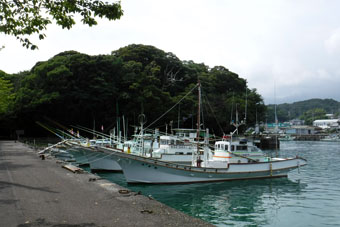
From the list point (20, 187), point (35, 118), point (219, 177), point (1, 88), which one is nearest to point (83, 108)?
point (35, 118)

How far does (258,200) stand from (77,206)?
11.6 meters

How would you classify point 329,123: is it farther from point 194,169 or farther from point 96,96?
point 194,169

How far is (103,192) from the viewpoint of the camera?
12492 millimetres

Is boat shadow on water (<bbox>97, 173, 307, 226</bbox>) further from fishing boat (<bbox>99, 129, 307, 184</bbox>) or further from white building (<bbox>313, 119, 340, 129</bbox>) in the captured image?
white building (<bbox>313, 119, 340, 129</bbox>)

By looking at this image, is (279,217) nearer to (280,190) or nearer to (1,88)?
(280,190)

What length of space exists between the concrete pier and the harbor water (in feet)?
14.2

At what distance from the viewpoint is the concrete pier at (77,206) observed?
28.0 feet

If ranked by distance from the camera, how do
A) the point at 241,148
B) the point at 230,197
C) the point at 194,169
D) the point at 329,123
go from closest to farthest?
the point at 230,197 < the point at 194,169 < the point at 241,148 < the point at 329,123

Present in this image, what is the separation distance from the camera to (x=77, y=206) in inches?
399

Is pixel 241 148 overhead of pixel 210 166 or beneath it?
overhead

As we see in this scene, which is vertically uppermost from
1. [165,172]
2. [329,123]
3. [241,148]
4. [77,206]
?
[329,123]

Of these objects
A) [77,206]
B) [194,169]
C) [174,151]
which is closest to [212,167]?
[194,169]

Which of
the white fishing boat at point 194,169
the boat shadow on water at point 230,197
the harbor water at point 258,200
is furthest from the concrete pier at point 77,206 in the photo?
the white fishing boat at point 194,169

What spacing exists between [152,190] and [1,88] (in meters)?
32.2
